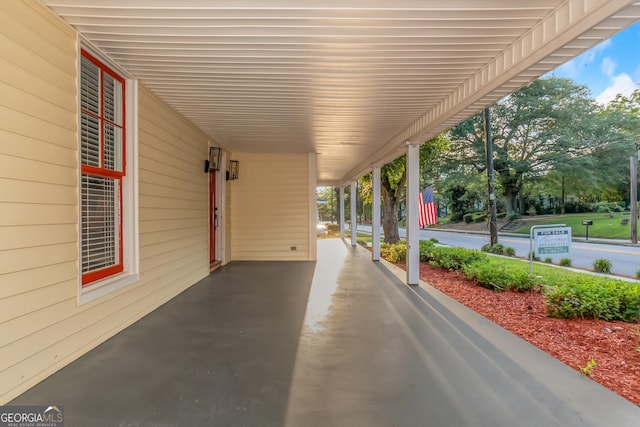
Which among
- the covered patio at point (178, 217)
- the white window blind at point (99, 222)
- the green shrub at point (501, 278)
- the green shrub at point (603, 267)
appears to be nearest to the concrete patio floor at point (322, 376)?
the covered patio at point (178, 217)

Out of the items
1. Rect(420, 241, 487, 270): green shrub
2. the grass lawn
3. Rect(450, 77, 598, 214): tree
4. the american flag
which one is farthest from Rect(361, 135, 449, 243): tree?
Rect(450, 77, 598, 214): tree

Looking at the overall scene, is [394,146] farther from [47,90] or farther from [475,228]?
[475,228]

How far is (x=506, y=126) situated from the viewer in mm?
21016

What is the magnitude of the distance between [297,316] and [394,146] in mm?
3531

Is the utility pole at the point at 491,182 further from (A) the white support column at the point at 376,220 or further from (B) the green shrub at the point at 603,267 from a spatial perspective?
(A) the white support column at the point at 376,220

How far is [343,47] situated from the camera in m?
2.68

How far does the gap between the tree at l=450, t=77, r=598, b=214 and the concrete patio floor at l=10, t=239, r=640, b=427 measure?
19128 millimetres

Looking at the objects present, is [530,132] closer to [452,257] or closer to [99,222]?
[452,257]

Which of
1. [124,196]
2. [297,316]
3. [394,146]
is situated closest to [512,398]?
[297,316]

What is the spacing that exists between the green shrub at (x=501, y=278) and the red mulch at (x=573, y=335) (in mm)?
129

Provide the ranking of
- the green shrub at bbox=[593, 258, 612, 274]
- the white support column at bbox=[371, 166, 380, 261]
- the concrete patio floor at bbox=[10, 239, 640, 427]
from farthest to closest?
the white support column at bbox=[371, 166, 380, 261] < the green shrub at bbox=[593, 258, 612, 274] < the concrete patio floor at bbox=[10, 239, 640, 427]

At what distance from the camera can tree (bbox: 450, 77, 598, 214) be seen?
18.8 meters

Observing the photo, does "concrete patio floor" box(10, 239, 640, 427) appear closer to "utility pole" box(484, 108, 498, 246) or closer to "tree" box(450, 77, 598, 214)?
"utility pole" box(484, 108, 498, 246)

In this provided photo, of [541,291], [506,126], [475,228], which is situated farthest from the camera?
[475,228]
